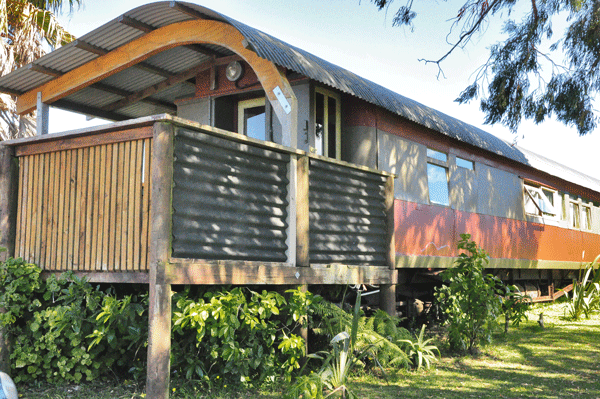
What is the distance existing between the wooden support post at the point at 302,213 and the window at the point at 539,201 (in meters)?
8.52

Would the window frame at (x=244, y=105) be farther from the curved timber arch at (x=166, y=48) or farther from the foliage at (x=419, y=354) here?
the foliage at (x=419, y=354)

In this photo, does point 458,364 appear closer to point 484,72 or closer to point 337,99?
point 337,99

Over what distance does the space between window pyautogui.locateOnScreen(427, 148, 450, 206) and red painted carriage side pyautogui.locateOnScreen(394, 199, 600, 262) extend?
17cm

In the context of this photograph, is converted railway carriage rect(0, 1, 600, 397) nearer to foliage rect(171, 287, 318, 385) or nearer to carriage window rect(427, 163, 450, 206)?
carriage window rect(427, 163, 450, 206)

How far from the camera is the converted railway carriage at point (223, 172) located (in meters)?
5.62

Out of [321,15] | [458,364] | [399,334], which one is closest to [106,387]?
[399,334]

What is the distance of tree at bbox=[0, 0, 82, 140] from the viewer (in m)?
13.9

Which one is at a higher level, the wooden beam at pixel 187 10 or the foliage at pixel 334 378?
the wooden beam at pixel 187 10

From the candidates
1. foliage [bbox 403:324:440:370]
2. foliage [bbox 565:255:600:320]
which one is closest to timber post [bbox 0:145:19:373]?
foliage [bbox 403:324:440:370]

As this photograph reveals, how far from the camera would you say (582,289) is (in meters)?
12.4

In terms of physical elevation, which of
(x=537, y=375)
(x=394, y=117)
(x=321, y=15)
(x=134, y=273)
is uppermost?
(x=321, y=15)

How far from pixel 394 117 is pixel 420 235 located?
190 cm

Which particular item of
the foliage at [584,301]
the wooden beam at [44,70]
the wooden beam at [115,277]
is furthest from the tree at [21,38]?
the foliage at [584,301]

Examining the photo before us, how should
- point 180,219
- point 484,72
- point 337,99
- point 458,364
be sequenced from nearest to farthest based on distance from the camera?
point 180,219
point 458,364
point 337,99
point 484,72
